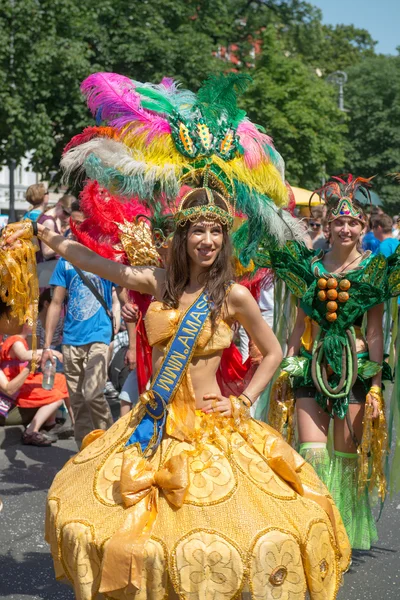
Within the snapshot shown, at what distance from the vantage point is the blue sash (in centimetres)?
380

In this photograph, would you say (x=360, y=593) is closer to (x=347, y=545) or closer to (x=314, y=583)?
(x=347, y=545)


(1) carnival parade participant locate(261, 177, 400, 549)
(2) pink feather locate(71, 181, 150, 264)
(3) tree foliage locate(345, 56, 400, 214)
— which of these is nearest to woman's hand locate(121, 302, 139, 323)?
(2) pink feather locate(71, 181, 150, 264)

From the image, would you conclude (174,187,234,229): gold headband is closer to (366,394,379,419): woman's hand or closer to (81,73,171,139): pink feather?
(81,73,171,139): pink feather

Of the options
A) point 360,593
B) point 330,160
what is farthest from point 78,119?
point 360,593

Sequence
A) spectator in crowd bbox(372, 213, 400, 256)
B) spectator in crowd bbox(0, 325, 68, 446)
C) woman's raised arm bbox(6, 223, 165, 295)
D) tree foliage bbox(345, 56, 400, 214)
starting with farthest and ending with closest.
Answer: tree foliage bbox(345, 56, 400, 214)
spectator in crowd bbox(372, 213, 400, 256)
spectator in crowd bbox(0, 325, 68, 446)
woman's raised arm bbox(6, 223, 165, 295)

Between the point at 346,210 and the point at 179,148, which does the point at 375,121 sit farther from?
the point at 179,148

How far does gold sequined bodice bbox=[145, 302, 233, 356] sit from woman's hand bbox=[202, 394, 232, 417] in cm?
18

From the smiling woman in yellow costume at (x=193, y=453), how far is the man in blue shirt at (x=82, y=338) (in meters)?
2.71

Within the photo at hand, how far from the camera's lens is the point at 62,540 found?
140 inches

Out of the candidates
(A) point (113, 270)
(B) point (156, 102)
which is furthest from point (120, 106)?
(A) point (113, 270)

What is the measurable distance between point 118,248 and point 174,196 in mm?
1308

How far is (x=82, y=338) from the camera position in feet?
23.6

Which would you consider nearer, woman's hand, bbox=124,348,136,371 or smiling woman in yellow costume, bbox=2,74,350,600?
smiling woman in yellow costume, bbox=2,74,350,600

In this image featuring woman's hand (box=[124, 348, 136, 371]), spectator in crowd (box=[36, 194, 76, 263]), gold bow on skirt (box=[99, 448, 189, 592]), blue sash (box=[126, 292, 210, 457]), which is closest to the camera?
gold bow on skirt (box=[99, 448, 189, 592])
